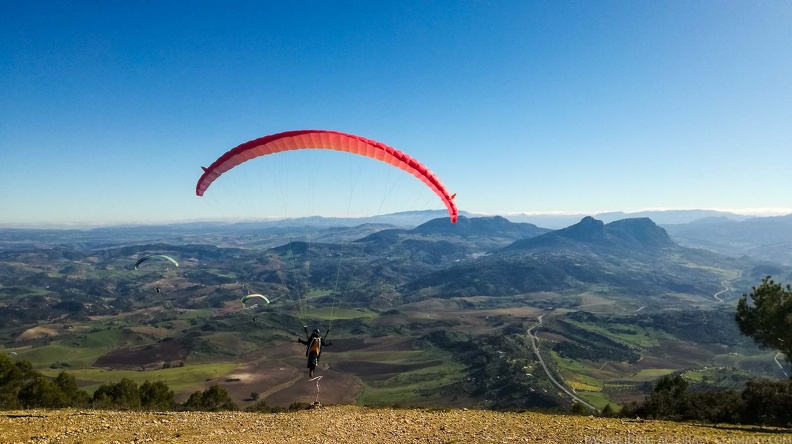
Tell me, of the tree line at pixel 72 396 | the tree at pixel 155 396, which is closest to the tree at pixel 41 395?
the tree line at pixel 72 396

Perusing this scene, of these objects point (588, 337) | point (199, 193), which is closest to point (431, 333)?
point (588, 337)

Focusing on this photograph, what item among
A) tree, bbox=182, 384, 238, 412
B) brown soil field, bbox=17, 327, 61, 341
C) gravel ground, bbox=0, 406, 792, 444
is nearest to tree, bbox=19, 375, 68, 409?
tree, bbox=182, 384, 238, 412

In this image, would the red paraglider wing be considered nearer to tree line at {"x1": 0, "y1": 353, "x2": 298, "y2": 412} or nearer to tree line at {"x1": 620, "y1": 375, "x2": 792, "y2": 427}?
tree line at {"x1": 0, "y1": 353, "x2": 298, "y2": 412}

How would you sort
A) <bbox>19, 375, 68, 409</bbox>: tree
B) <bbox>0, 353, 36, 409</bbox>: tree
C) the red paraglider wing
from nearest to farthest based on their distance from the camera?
the red paraglider wing, <bbox>0, 353, 36, 409</bbox>: tree, <bbox>19, 375, 68, 409</bbox>: tree

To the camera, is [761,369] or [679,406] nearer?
[679,406]

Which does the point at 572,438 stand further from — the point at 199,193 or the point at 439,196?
the point at 199,193

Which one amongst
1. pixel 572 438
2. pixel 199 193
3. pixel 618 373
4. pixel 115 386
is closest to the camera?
pixel 572 438
